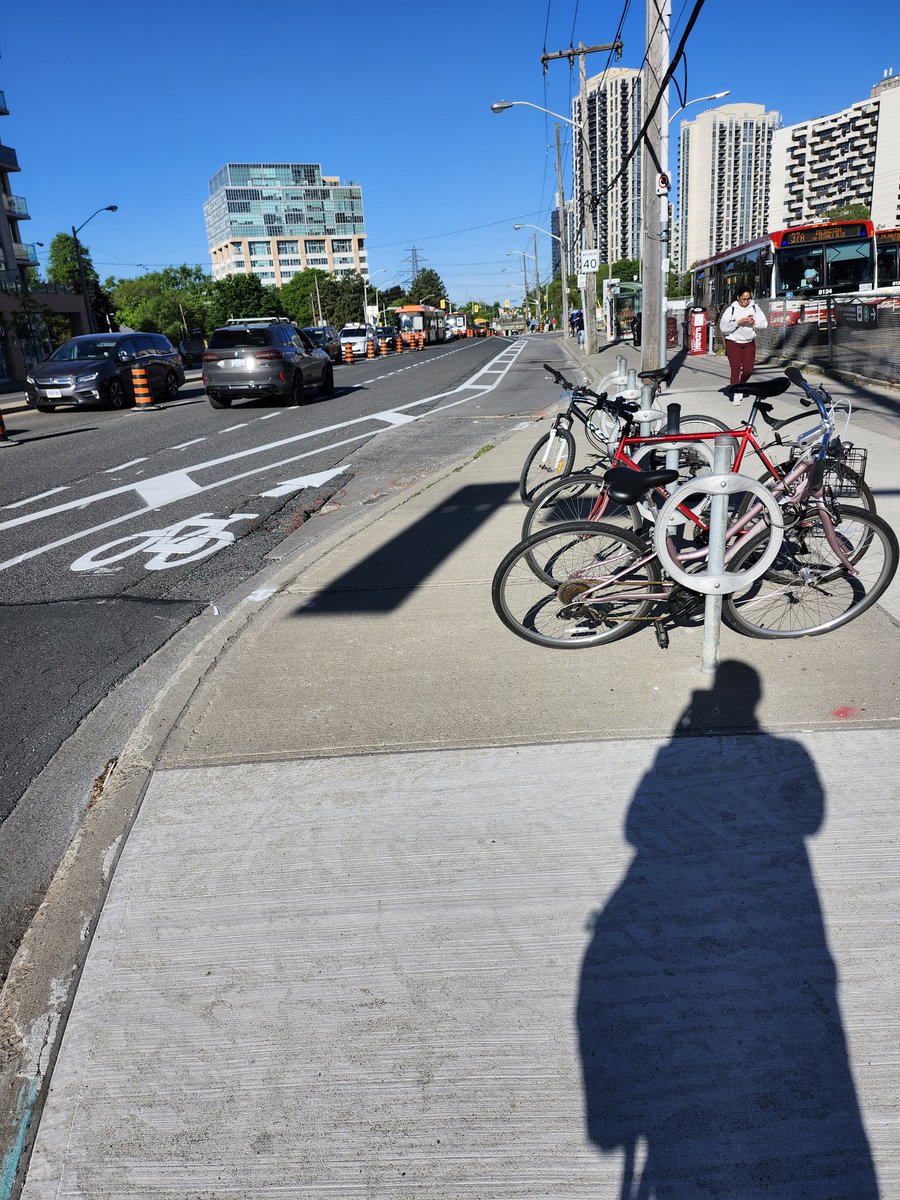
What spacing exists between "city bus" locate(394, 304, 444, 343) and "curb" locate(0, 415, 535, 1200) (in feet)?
213

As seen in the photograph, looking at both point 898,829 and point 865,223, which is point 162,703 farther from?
point 865,223

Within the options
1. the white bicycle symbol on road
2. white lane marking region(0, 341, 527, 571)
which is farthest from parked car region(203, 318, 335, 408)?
the white bicycle symbol on road

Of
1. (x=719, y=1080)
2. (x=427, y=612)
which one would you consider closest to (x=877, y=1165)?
(x=719, y=1080)

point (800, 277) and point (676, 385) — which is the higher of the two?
point (800, 277)

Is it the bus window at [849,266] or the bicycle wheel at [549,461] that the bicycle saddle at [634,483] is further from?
the bus window at [849,266]

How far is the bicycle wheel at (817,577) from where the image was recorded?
15.5 ft

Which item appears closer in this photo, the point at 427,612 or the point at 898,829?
the point at 898,829

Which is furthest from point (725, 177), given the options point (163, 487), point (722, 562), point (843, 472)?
point (722, 562)

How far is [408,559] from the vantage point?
21.5 feet

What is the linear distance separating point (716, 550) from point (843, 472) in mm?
1345

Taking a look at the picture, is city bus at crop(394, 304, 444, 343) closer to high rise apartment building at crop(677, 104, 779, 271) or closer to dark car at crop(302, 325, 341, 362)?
dark car at crop(302, 325, 341, 362)

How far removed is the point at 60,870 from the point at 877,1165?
2.60 meters

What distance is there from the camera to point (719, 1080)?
2.12 m

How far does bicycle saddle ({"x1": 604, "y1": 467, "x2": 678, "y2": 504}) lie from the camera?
4.10m
